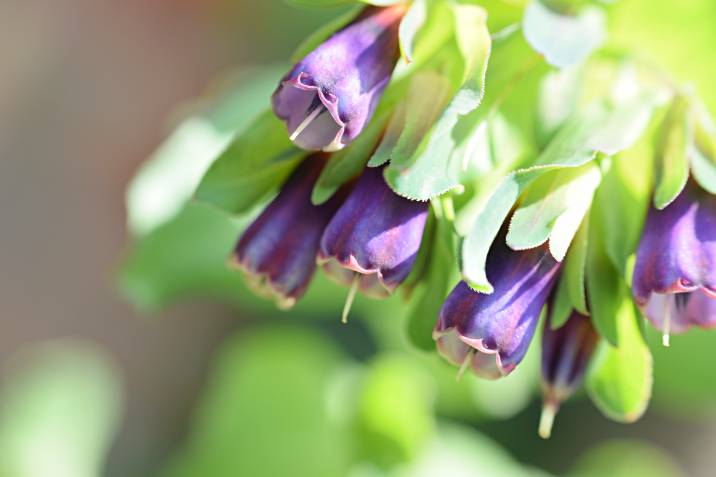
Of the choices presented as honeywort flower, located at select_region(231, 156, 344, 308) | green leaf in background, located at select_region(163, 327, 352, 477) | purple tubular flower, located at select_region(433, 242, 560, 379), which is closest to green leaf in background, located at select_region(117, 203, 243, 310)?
green leaf in background, located at select_region(163, 327, 352, 477)

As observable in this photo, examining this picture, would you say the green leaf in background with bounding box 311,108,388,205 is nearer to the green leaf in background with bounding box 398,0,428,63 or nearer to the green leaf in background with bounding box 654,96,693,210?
the green leaf in background with bounding box 398,0,428,63

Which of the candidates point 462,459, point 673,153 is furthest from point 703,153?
point 462,459

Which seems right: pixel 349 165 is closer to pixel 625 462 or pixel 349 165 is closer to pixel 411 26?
pixel 411 26

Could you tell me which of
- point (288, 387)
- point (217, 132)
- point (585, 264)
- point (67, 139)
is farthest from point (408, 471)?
point (67, 139)

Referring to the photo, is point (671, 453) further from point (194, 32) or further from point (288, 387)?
point (194, 32)

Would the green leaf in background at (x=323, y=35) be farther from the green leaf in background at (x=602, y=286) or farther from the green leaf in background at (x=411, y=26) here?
the green leaf in background at (x=602, y=286)
